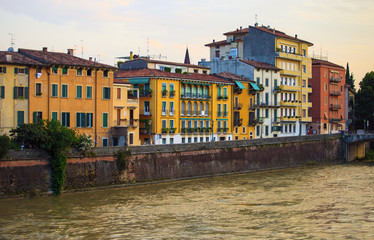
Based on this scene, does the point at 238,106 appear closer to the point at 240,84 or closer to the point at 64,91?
the point at 240,84

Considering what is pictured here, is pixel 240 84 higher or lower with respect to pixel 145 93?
higher

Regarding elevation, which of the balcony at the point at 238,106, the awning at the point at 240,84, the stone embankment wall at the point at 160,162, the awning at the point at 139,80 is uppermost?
the awning at the point at 240,84

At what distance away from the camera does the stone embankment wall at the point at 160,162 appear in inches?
1608

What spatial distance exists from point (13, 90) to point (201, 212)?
19203 millimetres

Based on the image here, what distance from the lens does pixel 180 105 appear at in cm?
6631

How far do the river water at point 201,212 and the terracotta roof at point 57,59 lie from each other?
11.8 meters

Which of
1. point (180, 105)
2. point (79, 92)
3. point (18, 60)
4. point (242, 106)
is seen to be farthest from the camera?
point (242, 106)

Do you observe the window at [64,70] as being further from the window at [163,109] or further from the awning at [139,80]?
the window at [163,109]

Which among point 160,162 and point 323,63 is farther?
point 323,63

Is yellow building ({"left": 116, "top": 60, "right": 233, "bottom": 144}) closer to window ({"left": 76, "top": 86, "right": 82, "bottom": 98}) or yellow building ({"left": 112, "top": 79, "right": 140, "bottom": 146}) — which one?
yellow building ({"left": 112, "top": 79, "right": 140, "bottom": 146})

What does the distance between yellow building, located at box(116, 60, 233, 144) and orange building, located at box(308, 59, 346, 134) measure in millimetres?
23869

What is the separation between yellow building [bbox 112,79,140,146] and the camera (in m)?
55.1

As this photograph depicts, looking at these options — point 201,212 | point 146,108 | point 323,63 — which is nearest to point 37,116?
point 146,108

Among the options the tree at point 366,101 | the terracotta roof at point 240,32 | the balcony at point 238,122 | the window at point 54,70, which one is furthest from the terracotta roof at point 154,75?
the tree at point 366,101
